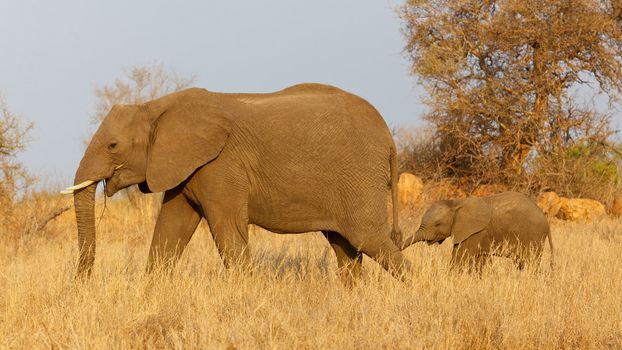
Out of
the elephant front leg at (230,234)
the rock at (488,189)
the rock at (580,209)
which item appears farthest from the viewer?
the rock at (488,189)

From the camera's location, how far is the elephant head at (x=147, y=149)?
7.03 meters

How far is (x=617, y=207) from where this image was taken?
60.0 feet

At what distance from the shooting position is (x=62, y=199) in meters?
14.5

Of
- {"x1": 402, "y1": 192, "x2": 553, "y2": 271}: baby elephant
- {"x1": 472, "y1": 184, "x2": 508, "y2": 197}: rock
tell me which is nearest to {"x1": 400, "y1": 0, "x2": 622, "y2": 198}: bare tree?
{"x1": 472, "y1": 184, "x2": 508, "y2": 197}: rock

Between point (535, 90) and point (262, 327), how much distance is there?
14924mm

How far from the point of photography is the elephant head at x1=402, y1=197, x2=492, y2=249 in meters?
8.96

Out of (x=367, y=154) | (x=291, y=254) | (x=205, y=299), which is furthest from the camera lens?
(x=291, y=254)

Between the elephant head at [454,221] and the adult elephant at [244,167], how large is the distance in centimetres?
135

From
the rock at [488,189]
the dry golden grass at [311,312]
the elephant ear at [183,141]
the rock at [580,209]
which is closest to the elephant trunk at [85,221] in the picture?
the dry golden grass at [311,312]

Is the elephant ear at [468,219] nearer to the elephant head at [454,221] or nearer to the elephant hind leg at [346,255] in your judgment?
the elephant head at [454,221]

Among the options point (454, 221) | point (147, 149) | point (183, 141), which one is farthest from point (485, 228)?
point (147, 149)

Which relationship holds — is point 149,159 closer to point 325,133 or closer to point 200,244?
point 325,133

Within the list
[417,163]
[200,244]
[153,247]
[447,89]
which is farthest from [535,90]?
[153,247]

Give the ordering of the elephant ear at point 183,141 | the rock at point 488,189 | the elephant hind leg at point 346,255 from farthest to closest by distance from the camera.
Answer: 1. the rock at point 488,189
2. the elephant hind leg at point 346,255
3. the elephant ear at point 183,141
